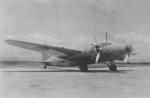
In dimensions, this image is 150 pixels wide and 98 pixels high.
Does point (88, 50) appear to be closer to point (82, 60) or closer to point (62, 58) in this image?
point (82, 60)

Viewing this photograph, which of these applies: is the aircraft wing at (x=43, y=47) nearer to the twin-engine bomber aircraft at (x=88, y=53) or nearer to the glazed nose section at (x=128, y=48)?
the twin-engine bomber aircraft at (x=88, y=53)

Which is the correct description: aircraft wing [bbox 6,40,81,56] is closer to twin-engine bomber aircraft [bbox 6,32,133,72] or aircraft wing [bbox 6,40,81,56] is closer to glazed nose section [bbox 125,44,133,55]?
twin-engine bomber aircraft [bbox 6,32,133,72]

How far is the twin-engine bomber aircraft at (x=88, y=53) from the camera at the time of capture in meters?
19.6

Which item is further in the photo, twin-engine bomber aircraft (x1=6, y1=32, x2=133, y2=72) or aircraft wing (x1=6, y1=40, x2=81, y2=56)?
aircraft wing (x1=6, y1=40, x2=81, y2=56)

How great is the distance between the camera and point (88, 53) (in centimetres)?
2141

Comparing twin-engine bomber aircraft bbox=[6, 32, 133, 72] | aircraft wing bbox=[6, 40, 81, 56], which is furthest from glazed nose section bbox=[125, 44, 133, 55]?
aircraft wing bbox=[6, 40, 81, 56]

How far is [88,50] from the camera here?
70.1ft

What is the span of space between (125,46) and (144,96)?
11.4 metres

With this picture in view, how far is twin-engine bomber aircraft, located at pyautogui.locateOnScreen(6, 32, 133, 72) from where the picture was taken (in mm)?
19594

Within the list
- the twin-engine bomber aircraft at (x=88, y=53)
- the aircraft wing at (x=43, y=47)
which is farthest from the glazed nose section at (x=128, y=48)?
the aircraft wing at (x=43, y=47)

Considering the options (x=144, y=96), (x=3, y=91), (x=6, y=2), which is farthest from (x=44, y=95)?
(x=6, y=2)

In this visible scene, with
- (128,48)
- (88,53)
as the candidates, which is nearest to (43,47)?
(88,53)

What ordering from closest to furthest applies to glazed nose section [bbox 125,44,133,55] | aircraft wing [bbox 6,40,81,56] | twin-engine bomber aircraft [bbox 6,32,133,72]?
glazed nose section [bbox 125,44,133,55], twin-engine bomber aircraft [bbox 6,32,133,72], aircraft wing [bbox 6,40,81,56]

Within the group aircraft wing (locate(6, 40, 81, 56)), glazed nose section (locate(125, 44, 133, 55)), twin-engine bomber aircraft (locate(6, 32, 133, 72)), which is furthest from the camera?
aircraft wing (locate(6, 40, 81, 56))
